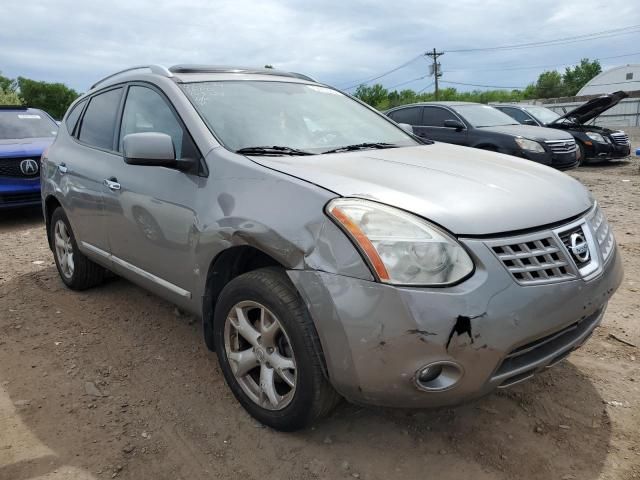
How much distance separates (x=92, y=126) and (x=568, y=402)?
360cm

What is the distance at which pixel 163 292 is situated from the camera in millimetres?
2998

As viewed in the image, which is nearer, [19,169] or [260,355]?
[260,355]

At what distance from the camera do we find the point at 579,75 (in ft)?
258

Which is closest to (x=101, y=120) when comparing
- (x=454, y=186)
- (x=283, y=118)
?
(x=283, y=118)

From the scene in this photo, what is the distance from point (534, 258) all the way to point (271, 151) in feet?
4.35

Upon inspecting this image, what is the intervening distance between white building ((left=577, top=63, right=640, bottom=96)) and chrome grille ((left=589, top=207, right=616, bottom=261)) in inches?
1949

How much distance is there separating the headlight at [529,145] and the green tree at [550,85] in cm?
7722

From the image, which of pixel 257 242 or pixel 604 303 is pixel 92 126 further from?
pixel 604 303

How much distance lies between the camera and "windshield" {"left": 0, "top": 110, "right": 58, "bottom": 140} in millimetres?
7988

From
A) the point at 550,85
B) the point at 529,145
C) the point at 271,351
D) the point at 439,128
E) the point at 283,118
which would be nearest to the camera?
the point at 271,351

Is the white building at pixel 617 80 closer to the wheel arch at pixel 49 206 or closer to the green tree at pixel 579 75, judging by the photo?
the green tree at pixel 579 75

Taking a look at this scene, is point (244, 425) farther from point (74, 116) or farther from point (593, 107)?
point (593, 107)

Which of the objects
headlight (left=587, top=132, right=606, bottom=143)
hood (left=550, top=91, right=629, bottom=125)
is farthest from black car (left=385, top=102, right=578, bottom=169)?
headlight (left=587, top=132, right=606, bottom=143)

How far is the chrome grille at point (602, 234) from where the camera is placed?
89.1 inches
